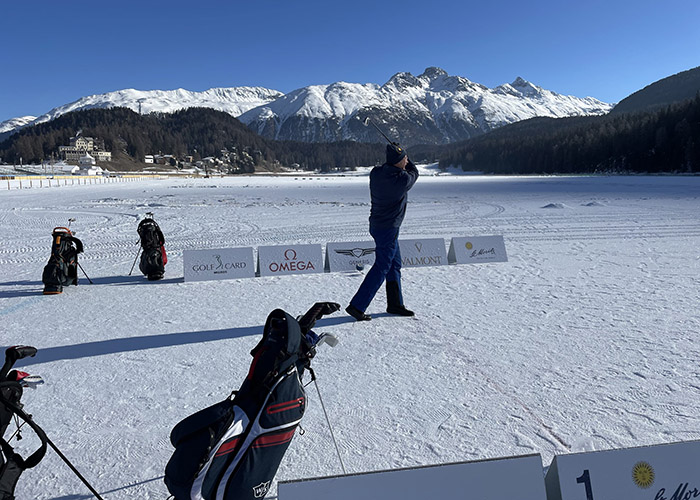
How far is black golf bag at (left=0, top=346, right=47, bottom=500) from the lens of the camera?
213cm

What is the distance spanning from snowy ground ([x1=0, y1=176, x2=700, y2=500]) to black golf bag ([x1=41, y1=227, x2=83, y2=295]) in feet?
0.69

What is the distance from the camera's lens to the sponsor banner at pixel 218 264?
850cm

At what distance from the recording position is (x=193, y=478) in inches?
82.0

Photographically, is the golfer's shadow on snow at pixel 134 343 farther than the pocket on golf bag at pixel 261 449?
Yes

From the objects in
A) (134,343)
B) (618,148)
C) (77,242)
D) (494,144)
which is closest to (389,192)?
(134,343)

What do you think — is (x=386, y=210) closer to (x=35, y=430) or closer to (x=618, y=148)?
(x=35, y=430)

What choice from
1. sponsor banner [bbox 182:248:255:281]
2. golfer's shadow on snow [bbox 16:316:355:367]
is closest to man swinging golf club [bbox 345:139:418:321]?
golfer's shadow on snow [bbox 16:316:355:367]

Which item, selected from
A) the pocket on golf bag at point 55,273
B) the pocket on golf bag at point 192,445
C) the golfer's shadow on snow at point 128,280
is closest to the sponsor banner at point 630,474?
the pocket on golf bag at point 192,445

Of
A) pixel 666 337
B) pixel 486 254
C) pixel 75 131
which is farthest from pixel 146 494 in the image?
pixel 75 131

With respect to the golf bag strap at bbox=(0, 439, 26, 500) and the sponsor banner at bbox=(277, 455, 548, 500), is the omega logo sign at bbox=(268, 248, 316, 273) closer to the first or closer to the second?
the golf bag strap at bbox=(0, 439, 26, 500)

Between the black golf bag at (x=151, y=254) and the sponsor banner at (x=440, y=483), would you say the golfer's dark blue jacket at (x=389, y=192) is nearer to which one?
the sponsor banner at (x=440, y=483)

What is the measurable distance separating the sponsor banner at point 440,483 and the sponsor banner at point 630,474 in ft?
0.51

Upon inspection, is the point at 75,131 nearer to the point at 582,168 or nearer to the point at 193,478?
the point at 582,168

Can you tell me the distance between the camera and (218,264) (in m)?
8.66
